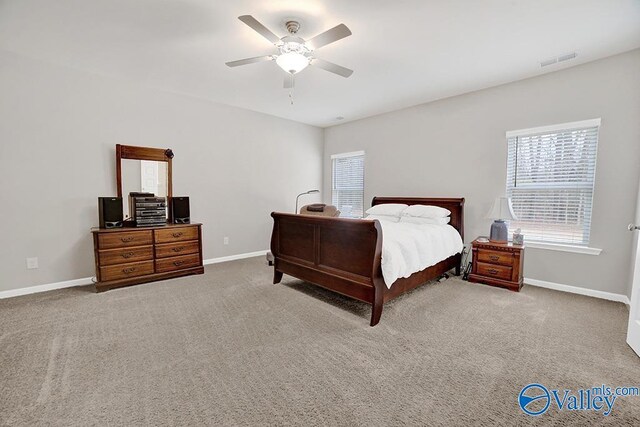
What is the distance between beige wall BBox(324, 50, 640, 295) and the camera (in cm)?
280

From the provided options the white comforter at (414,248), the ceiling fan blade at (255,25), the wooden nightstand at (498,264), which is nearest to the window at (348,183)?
the white comforter at (414,248)

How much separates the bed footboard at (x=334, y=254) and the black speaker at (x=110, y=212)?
1.92m

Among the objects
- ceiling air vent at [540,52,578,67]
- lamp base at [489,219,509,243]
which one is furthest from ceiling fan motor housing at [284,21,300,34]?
lamp base at [489,219,509,243]

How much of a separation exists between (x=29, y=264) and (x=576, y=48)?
6.21m

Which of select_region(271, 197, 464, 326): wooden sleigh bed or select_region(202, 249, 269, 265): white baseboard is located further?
select_region(202, 249, 269, 265): white baseboard

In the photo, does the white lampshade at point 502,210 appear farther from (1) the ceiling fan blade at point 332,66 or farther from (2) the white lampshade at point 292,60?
(2) the white lampshade at point 292,60

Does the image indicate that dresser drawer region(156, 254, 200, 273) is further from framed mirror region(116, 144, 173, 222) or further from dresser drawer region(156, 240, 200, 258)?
framed mirror region(116, 144, 173, 222)

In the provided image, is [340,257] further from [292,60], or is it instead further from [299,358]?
[292,60]

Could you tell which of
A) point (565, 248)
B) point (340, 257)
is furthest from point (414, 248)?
point (565, 248)

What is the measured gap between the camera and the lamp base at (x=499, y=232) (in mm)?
3359

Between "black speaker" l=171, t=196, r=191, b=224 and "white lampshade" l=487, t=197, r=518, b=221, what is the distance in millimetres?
4076

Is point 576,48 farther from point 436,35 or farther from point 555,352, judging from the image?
point 555,352

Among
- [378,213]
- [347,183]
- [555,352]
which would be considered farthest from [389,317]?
[347,183]

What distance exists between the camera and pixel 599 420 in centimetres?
139
